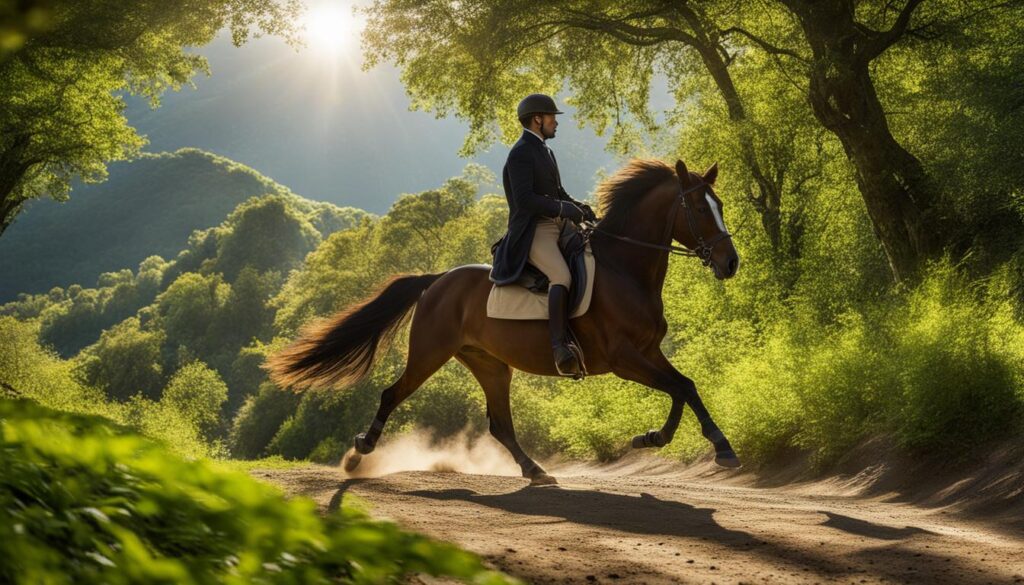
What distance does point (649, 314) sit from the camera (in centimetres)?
1017

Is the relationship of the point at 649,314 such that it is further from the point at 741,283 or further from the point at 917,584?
the point at 741,283

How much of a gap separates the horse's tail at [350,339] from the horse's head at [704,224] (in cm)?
328

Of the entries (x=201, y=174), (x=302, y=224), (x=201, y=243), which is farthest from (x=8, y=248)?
(x=302, y=224)

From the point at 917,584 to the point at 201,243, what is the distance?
144m

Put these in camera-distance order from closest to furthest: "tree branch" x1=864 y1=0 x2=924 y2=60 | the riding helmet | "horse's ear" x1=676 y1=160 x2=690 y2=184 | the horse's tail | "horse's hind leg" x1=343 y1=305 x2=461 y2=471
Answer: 1. "horse's ear" x1=676 y1=160 x2=690 y2=184
2. the riding helmet
3. "horse's hind leg" x1=343 y1=305 x2=461 y2=471
4. the horse's tail
5. "tree branch" x1=864 y1=0 x2=924 y2=60

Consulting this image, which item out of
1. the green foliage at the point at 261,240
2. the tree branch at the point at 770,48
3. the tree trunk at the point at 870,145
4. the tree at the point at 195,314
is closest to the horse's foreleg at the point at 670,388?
the tree trunk at the point at 870,145

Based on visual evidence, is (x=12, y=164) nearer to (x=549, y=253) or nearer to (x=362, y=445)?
(x=362, y=445)

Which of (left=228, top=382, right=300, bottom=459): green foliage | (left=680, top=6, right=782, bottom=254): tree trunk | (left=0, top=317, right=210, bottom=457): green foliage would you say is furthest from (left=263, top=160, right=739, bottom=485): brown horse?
(left=228, top=382, right=300, bottom=459): green foliage

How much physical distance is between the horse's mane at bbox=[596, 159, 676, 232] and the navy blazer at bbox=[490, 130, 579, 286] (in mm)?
558

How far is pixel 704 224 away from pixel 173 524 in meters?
8.54

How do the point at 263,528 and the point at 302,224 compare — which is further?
the point at 302,224

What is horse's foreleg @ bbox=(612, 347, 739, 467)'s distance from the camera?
31.3 ft

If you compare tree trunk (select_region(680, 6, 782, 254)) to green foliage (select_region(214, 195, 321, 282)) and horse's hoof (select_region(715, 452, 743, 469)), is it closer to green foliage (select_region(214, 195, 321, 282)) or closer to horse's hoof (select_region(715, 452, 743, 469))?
horse's hoof (select_region(715, 452, 743, 469))

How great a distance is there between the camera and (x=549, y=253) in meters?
10.8
